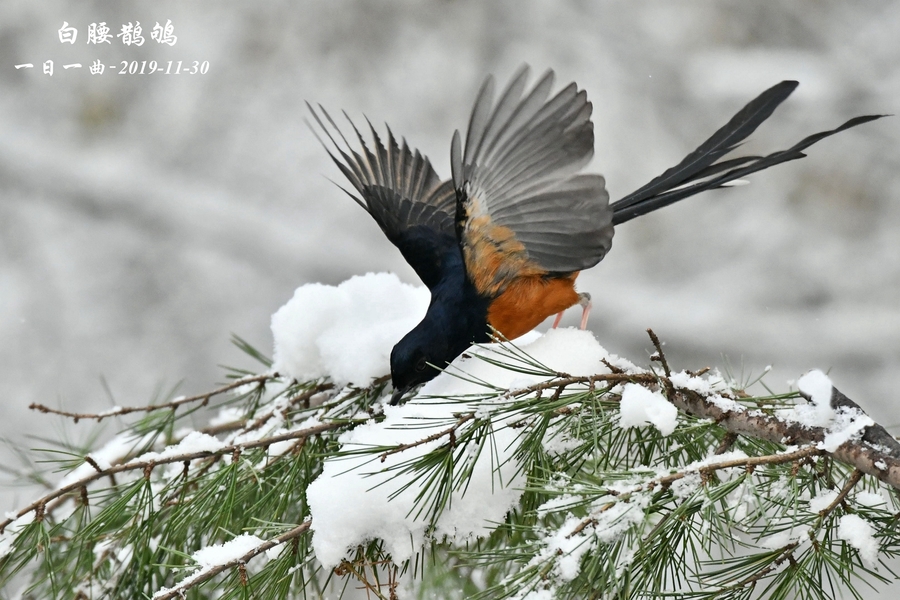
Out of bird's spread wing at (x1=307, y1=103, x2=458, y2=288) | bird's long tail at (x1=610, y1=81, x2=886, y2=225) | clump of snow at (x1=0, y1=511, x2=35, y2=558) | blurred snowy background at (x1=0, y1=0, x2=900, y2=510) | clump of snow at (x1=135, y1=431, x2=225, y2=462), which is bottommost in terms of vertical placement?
clump of snow at (x1=0, y1=511, x2=35, y2=558)

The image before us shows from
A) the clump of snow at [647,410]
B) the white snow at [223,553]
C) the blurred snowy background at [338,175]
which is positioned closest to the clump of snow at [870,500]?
the clump of snow at [647,410]

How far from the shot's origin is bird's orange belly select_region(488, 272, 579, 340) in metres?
1.53

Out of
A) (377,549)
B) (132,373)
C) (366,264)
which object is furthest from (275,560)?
(132,373)

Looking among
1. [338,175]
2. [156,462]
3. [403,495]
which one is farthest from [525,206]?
[338,175]

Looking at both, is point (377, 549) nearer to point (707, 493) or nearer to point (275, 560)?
point (275, 560)

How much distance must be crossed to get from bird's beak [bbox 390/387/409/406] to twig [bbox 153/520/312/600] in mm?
331

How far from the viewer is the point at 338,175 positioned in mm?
4000

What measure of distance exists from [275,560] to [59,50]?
12.8ft

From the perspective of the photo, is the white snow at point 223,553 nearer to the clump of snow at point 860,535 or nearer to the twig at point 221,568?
the twig at point 221,568

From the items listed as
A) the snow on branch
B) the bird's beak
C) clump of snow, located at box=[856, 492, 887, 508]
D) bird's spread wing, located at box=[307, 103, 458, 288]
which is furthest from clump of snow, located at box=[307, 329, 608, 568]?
bird's spread wing, located at box=[307, 103, 458, 288]

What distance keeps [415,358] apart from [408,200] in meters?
0.69

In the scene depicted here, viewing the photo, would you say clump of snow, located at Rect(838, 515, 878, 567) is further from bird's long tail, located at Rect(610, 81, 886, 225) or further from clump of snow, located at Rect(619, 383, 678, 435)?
bird's long tail, located at Rect(610, 81, 886, 225)

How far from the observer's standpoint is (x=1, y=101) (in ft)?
13.9

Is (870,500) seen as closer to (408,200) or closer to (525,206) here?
(525,206)
